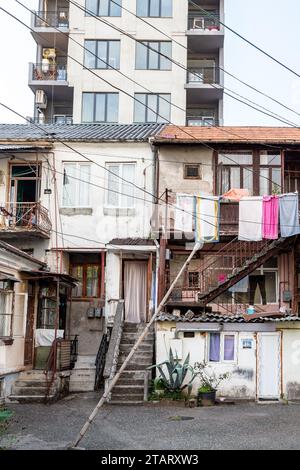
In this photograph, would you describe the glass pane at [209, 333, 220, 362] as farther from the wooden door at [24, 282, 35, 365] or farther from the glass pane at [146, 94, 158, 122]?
the glass pane at [146, 94, 158, 122]

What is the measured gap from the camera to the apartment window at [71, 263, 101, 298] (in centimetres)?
2398

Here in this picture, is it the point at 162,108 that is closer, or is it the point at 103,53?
the point at 162,108

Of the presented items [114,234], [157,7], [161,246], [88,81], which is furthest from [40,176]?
[157,7]

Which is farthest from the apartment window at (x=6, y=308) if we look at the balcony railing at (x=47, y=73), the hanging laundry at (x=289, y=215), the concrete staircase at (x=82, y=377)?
the balcony railing at (x=47, y=73)

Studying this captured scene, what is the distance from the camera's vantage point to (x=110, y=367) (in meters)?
17.8

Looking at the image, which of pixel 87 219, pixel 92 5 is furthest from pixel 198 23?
pixel 87 219

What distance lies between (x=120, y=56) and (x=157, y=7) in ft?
13.7

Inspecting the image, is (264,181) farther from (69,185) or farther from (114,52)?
(114,52)

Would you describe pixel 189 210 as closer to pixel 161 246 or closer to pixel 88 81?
pixel 161 246

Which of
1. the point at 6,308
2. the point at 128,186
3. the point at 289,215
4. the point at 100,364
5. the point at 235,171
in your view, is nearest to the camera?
the point at 6,308

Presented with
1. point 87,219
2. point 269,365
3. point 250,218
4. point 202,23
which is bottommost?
point 269,365

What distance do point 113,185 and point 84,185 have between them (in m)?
1.17

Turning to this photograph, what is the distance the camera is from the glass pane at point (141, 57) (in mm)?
38406

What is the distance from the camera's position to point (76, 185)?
23.8 metres
